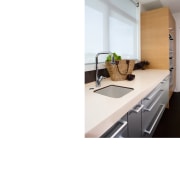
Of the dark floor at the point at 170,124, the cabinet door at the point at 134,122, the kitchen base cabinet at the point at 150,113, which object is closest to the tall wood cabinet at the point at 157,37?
the dark floor at the point at 170,124

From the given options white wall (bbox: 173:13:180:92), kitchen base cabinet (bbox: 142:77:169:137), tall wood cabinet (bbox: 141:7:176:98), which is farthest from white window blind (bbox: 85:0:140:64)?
white wall (bbox: 173:13:180:92)

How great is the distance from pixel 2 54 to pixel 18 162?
245 mm

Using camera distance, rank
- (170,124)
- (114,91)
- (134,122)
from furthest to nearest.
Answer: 1. (170,124)
2. (114,91)
3. (134,122)

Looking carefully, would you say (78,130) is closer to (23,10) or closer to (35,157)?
(35,157)

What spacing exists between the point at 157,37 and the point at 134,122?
208cm

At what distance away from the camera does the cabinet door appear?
0.82 metres

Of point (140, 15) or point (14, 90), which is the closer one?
point (14, 90)

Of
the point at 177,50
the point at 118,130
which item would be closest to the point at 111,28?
the point at 118,130

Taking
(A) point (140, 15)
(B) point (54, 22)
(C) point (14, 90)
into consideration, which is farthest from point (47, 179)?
(A) point (140, 15)

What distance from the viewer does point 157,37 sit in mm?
2461

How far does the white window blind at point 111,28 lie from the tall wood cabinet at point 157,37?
132 mm

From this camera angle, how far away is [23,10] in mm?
316

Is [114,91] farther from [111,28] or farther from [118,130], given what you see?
[111,28]

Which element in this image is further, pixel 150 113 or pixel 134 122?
pixel 150 113
